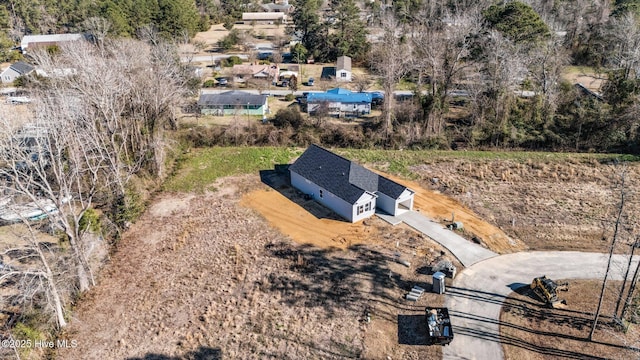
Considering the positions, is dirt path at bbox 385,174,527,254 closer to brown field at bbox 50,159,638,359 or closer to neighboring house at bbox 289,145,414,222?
brown field at bbox 50,159,638,359

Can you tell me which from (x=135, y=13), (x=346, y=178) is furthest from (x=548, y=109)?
(x=135, y=13)

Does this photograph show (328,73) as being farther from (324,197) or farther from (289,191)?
(324,197)

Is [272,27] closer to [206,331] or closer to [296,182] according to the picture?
[296,182]

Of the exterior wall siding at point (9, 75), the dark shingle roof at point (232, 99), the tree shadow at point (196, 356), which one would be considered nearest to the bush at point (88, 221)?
the tree shadow at point (196, 356)

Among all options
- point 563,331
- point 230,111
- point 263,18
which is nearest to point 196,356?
point 563,331

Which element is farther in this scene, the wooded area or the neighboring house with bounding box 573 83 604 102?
the neighboring house with bounding box 573 83 604 102

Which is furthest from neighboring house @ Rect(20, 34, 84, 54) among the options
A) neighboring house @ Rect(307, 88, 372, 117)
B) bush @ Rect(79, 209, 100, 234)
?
bush @ Rect(79, 209, 100, 234)

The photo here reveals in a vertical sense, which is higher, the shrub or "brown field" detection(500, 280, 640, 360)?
the shrub

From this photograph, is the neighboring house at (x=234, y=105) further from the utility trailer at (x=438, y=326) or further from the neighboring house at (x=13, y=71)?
the utility trailer at (x=438, y=326)
